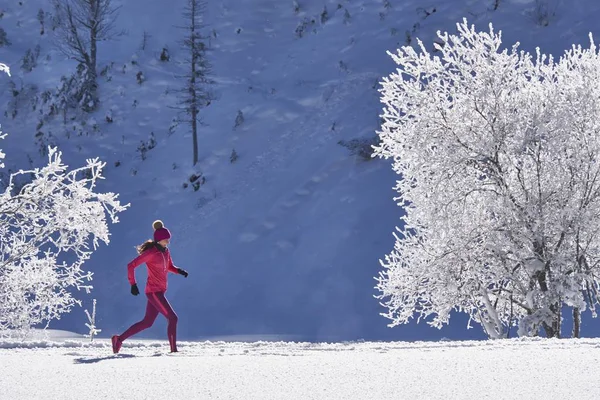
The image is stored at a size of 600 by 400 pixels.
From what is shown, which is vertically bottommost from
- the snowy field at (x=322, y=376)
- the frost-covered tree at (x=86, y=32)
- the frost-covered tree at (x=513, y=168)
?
the snowy field at (x=322, y=376)

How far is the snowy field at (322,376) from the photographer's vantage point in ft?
20.0

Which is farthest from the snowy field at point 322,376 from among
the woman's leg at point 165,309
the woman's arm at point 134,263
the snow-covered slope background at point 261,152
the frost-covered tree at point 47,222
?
the snow-covered slope background at point 261,152

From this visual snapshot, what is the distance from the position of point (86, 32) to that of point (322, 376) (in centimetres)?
4229

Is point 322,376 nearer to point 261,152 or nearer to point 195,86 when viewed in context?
point 261,152

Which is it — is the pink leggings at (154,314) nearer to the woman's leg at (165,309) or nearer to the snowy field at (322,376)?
the woman's leg at (165,309)

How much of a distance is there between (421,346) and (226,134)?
25410 mm

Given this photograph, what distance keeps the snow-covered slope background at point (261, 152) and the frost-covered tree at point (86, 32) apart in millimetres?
606

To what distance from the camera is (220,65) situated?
3944 centimetres

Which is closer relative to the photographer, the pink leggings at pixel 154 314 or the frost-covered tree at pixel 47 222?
the pink leggings at pixel 154 314

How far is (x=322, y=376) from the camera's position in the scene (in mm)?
6734

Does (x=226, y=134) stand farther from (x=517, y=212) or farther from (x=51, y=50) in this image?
(x=517, y=212)

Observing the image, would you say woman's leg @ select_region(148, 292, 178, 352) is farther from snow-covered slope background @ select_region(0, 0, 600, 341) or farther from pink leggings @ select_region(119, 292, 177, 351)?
snow-covered slope background @ select_region(0, 0, 600, 341)

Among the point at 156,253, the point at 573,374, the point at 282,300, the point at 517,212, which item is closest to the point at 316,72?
the point at 282,300

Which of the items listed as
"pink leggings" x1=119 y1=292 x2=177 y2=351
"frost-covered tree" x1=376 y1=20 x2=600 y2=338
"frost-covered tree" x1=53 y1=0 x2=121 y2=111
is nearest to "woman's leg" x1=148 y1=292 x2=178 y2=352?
"pink leggings" x1=119 y1=292 x2=177 y2=351
